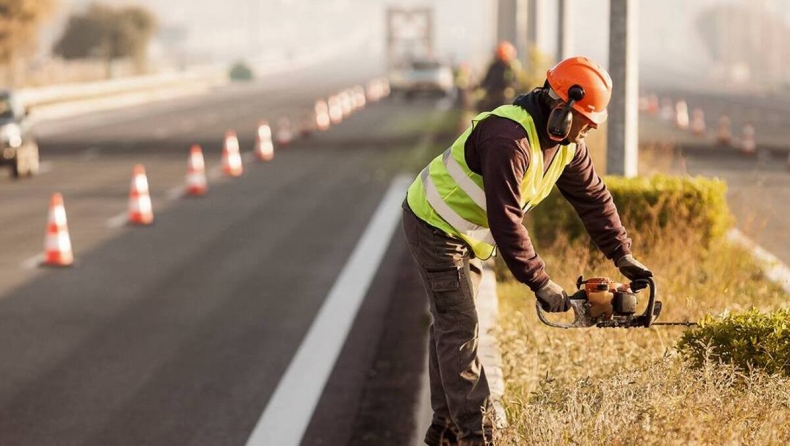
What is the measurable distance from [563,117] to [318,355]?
469 centimetres

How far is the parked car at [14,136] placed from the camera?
79.4 feet

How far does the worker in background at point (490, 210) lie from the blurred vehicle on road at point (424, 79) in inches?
2051

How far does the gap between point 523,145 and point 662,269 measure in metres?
4.67

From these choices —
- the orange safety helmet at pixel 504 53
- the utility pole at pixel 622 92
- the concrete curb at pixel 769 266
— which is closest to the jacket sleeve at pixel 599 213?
the concrete curb at pixel 769 266

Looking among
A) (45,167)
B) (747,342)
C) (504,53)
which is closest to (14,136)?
(45,167)

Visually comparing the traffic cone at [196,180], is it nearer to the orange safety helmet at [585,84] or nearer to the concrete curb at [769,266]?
the concrete curb at [769,266]

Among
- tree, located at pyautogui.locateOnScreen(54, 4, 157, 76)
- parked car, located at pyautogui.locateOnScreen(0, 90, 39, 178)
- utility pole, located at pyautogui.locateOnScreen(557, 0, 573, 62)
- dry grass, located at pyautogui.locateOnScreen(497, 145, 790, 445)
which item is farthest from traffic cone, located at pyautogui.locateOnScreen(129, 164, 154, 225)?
tree, located at pyautogui.locateOnScreen(54, 4, 157, 76)

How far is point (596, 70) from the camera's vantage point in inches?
247

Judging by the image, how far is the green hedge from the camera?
38.5 ft

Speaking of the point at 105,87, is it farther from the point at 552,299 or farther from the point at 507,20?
the point at 552,299

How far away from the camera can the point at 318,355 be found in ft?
34.1

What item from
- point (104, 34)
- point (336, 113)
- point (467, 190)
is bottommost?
point (104, 34)

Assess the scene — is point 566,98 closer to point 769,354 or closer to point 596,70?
point 596,70

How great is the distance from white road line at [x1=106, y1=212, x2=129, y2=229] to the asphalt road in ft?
0.14
